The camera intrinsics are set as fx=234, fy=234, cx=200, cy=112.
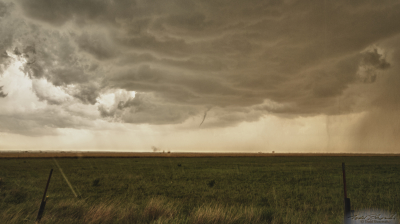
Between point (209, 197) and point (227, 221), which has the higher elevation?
point (227, 221)

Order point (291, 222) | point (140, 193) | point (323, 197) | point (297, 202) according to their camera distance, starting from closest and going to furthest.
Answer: point (291, 222) → point (297, 202) → point (323, 197) → point (140, 193)

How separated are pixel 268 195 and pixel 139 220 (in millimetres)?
13458

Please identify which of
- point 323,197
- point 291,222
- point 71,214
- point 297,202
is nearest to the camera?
point 291,222

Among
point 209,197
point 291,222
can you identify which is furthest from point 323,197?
point 291,222

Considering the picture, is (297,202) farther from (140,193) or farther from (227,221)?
(140,193)

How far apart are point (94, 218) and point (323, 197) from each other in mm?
16574

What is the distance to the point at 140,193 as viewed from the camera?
19.9 m

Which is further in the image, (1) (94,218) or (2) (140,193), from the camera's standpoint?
(2) (140,193)

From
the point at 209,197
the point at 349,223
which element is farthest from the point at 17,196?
the point at 349,223

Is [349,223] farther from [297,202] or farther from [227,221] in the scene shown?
[297,202]

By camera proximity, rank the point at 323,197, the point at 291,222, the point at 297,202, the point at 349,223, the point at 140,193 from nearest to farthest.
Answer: the point at 349,223, the point at 291,222, the point at 297,202, the point at 323,197, the point at 140,193

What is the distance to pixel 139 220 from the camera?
25.1 feet

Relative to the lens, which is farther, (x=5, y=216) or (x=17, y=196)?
(x=17, y=196)

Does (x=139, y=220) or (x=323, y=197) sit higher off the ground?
(x=139, y=220)
